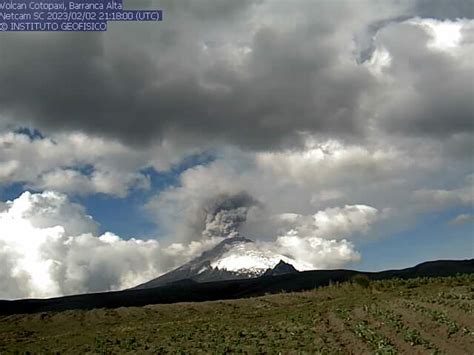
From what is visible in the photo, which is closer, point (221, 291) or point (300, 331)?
point (300, 331)

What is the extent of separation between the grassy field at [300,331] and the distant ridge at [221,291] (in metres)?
38.8

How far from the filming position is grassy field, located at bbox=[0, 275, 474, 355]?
107ft

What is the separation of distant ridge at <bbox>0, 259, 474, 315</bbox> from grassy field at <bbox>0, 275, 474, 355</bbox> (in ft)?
127

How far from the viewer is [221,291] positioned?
405 feet

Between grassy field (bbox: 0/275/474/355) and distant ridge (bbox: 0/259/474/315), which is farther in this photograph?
distant ridge (bbox: 0/259/474/315)

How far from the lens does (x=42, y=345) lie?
44688 millimetres

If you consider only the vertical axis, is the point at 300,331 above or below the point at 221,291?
below

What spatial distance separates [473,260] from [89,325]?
8723cm

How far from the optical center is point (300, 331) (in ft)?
124

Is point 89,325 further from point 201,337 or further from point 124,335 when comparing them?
point 201,337

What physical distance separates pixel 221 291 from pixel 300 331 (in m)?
87.3

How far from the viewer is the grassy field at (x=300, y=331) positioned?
32.6 metres

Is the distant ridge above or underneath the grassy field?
above

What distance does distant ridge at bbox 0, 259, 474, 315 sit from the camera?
99.6 metres
